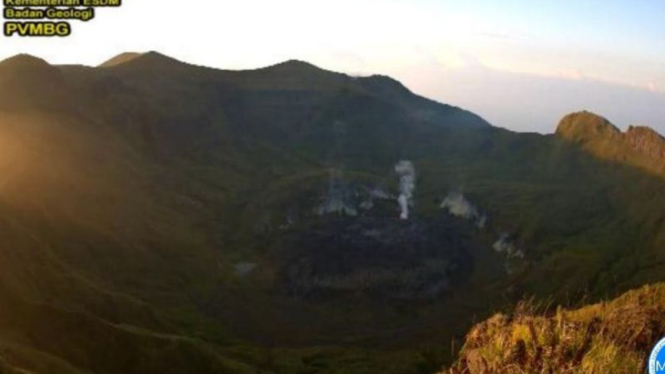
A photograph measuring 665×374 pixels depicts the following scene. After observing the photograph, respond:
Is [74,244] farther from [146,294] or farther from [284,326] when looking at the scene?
[284,326]

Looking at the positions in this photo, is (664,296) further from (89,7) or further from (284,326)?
(284,326)

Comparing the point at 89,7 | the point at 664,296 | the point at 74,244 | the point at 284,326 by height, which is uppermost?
the point at 89,7

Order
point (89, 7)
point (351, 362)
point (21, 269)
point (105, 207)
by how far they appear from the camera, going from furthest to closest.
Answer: point (105, 207) < point (351, 362) < point (21, 269) < point (89, 7)

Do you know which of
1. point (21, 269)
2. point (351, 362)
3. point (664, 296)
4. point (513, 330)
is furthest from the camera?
point (351, 362)

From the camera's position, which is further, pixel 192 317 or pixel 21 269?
pixel 192 317

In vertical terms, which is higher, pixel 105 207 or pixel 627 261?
pixel 105 207

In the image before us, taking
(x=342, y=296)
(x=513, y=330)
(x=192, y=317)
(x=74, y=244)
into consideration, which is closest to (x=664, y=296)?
(x=513, y=330)
